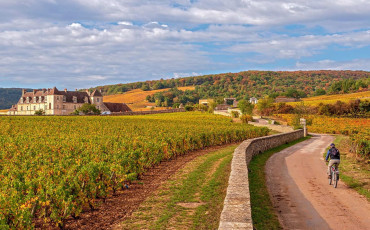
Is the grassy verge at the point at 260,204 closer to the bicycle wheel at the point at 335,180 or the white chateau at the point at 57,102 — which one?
the bicycle wheel at the point at 335,180

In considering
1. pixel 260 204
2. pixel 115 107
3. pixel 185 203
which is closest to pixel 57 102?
pixel 115 107

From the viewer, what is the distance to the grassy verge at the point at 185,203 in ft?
32.1

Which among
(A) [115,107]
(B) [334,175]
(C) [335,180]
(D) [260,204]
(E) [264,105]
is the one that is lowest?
(D) [260,204]

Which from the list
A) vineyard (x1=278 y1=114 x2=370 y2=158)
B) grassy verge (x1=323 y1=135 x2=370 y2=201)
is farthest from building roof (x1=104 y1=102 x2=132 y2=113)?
grassy verge (x1=323 y1=135 x2=370 y2=201)

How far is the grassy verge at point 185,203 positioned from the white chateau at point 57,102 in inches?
3616

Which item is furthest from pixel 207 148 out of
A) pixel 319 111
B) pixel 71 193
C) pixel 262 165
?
pixel 319 111

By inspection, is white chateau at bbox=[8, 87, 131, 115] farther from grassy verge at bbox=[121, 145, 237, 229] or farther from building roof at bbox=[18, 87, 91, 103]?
grassy verge at bbox=[121, 145, 237, 229]

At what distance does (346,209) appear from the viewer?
37.8 ft

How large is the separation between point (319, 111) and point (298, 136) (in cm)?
3840

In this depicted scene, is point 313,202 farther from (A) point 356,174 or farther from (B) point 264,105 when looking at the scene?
(B) point 264,105

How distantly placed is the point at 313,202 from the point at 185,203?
4.72 m

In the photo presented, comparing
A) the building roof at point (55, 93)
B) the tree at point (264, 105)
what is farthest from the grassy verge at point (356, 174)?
the building roof at point (55, 93)

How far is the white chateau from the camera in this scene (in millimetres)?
101250

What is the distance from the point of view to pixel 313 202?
1241 cm
